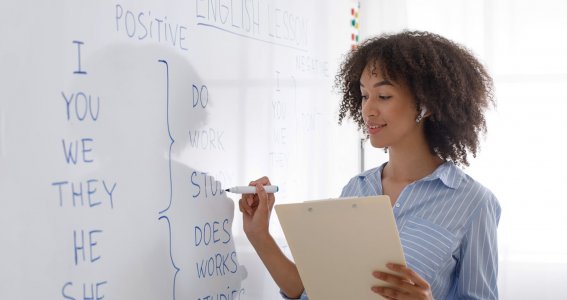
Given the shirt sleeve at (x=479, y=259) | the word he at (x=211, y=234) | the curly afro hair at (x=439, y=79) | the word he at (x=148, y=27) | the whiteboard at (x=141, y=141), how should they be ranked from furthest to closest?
the curly afro hair at (x=439, y=79)
the shirt sleeve at (x=479, y=259)
the word he at (x=211, y=234)
the word he at (x=148, y=27)
the whiteboard at (x=141, y=141)

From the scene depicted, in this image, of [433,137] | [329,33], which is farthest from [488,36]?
[433,137]

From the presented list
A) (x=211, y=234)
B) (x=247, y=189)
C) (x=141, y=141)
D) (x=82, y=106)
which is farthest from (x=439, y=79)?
(x=82, y=106)

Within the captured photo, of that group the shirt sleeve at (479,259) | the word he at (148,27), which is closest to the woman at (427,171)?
the shirt sleeve at (479,259)

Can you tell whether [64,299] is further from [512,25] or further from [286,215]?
[512,25]

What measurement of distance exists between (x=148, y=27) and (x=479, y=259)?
0.82 metres

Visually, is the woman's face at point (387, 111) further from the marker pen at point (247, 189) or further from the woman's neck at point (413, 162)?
the marker pen at point (247, 189)

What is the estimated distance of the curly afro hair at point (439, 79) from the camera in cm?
154

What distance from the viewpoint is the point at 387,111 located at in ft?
4.96

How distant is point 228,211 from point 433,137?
52 cm

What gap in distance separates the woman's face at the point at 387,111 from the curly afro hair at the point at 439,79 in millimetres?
17

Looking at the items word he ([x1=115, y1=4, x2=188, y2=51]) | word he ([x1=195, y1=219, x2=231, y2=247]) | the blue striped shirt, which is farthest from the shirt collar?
word he ([x1=115, y1=4, x2=188, y2=51])

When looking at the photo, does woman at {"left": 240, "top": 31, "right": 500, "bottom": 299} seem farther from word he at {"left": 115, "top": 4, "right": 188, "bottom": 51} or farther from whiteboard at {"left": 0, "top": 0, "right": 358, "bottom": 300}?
word he at {"left": 115, "top": 4, "right": 188, "bottom": 51}

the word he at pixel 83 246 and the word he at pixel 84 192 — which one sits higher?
the word he at pixel 84 192

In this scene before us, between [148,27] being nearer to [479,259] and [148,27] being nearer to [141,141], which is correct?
[141,141]
